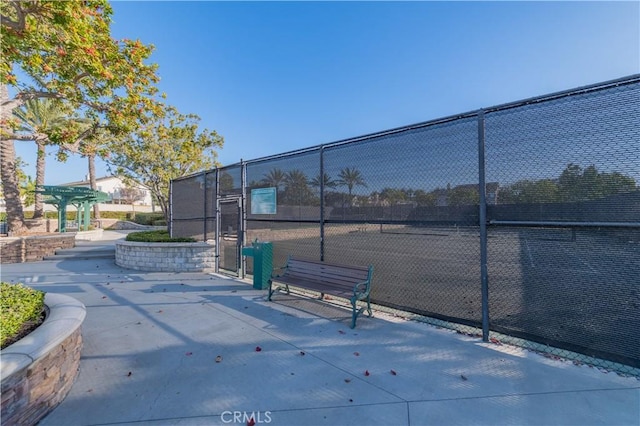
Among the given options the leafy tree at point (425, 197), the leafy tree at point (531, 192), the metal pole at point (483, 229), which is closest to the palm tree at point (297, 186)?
the leafy tree at point (425, 197)

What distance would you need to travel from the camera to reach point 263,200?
23.2ft

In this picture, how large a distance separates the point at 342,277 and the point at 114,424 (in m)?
3.32

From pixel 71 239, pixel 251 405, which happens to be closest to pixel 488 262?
pixel 251 405

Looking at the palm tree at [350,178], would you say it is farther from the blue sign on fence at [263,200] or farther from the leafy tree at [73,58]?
the leafy tree at [73,58]

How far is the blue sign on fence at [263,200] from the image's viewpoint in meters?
6.86

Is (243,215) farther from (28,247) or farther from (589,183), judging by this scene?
Answer: (28,247)

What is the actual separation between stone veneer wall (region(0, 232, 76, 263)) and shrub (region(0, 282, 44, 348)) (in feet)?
29.8

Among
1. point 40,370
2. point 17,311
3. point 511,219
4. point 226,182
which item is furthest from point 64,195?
point 511,219

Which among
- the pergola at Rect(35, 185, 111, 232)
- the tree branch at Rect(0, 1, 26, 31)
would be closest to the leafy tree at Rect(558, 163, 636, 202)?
the tree branch at Rect(0, 1, 26, 31)

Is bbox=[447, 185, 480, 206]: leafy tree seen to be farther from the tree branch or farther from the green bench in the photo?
the tree branch

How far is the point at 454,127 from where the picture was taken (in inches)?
161

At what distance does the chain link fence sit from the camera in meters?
3.03

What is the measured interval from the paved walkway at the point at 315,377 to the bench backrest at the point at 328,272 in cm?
56

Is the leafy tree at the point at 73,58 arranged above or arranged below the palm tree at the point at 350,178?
above
